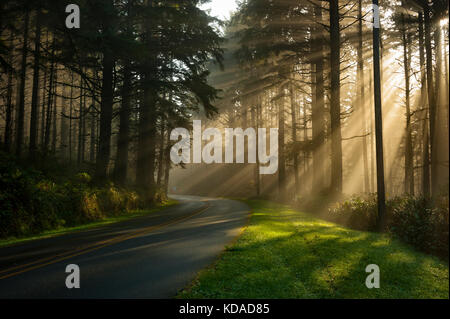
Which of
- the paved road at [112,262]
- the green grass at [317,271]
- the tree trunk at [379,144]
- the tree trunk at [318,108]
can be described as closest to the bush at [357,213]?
the tree trunk at [379,144]

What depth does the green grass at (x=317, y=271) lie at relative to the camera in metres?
4.98

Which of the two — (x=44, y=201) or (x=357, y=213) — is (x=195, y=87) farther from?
(x=357, y=213)

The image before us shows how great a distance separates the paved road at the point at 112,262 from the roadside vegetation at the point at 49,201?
6.53 ft

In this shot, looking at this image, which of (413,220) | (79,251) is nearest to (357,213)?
(413,220)

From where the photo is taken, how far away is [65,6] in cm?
1490

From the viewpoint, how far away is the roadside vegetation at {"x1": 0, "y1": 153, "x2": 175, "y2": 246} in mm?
11195

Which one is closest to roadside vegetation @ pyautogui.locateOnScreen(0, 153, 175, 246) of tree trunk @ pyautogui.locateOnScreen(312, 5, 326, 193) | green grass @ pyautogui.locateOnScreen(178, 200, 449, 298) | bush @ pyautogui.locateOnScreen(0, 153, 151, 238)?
bush @ pyautogui.locateOnScreen(0, 153, 151, 238)

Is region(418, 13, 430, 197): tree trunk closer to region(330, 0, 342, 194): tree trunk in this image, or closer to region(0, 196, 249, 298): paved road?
region(330, 0, 342, 194): tree trunk

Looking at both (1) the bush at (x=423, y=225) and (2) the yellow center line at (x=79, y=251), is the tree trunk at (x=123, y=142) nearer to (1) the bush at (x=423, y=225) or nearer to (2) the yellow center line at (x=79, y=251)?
(2) the yellow center line at (x=79, y=251)

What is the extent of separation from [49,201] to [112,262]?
789cm
